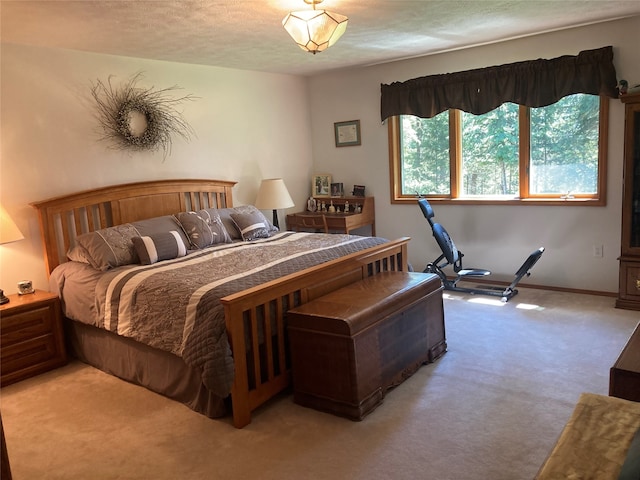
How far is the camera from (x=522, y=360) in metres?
3.39

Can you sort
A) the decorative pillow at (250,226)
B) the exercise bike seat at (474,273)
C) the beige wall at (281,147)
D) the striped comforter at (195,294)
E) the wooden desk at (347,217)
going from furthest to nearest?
the wooden desk at (347,217), the exercise bike seat at (474,273), the decorative pillow at (250,226), the beige wall at (281,147), the striped comforter at (195,294)

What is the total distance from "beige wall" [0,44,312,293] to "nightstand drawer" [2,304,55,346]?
15.3 inches

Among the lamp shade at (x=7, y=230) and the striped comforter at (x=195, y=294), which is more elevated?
the lamp shade at (x=7, y=230)

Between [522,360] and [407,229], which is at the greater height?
[407,229]

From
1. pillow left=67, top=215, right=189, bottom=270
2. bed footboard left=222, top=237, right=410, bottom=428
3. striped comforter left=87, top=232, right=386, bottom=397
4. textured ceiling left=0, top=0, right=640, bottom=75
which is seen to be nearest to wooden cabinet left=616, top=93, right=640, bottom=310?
textured ceiling left=0, top=0, right=640, bottom=75

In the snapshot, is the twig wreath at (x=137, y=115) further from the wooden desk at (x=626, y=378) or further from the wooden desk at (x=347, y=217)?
the wooden desk at (x=626, y=378)

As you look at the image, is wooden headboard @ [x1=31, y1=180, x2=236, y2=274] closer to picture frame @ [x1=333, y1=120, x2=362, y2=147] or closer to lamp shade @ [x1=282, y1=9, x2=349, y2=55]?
picture frame @ [x1=333, y1=120, x2=362, y2=147]

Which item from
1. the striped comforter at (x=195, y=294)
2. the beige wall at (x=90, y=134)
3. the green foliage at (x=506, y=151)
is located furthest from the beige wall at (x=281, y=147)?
the striped comforter at (x=195, y=294)

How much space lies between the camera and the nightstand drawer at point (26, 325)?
3.38 m

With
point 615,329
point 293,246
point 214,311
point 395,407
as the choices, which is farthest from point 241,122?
point 615,329

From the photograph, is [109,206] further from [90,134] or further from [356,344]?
[356,344]

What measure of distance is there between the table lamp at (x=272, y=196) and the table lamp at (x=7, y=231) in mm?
2363

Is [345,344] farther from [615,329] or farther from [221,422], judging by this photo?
[615,329]

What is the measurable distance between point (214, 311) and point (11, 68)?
251 centimetres
